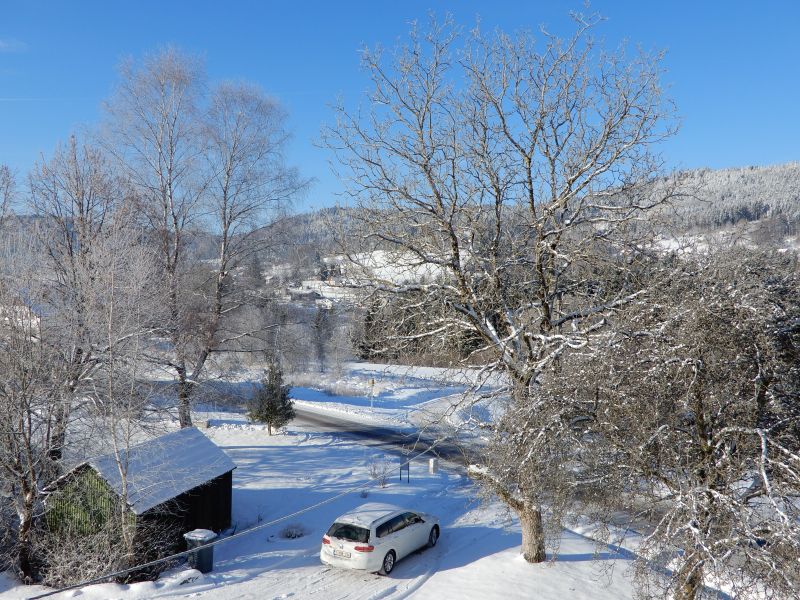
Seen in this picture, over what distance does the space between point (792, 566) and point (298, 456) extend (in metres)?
16.2

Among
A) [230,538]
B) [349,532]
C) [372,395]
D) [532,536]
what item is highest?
[372,395]

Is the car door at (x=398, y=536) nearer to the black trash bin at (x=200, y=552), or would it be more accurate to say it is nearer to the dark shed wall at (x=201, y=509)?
the black trash bin at (x=200, y=552)

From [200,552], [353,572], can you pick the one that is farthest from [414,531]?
[200,552]

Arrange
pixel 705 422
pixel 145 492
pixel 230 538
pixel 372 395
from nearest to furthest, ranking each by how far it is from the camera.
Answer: pixel 705 422 < pixel 145 492 < pixel 230 538 < pixel 372 395

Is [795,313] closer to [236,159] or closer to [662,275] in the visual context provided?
[662,275]

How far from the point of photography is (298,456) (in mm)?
20016

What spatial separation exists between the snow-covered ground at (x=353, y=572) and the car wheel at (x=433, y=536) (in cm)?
15

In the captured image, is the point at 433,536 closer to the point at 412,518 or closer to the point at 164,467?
the point at 412,518

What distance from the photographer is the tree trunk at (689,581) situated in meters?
6.53

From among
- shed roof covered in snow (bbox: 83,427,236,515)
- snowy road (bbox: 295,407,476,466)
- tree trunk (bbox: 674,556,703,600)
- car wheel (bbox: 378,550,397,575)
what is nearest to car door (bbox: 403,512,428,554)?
car wheel (bbox: 378,550,397,575)

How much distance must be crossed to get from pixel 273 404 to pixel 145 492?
1009 centimetres

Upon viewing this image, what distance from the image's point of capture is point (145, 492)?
39.2 ft

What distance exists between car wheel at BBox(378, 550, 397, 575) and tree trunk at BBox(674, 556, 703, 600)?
19.1ft

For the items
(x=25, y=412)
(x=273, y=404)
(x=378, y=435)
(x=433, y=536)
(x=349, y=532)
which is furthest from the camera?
(x=378, y=435)
